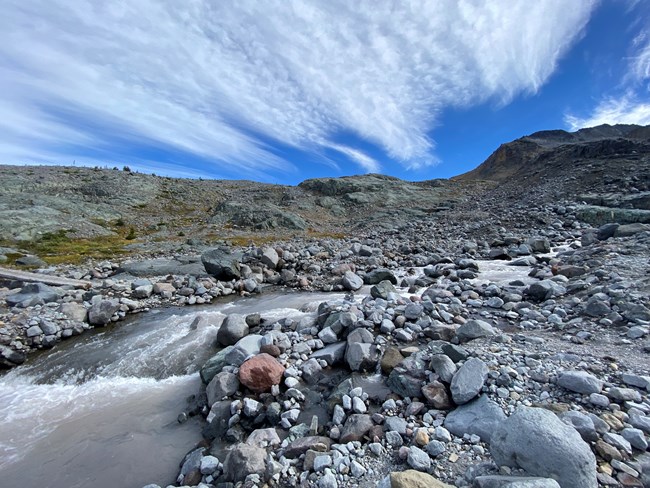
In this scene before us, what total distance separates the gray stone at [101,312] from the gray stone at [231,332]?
656 centimetres

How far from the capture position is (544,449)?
11.2 feet

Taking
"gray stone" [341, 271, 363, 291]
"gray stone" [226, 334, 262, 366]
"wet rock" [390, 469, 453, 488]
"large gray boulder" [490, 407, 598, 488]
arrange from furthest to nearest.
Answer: "gray stone" [341, 271, 363, 291], "gray stone" [226, 334, 262, 366], "wet rock" [390, 469, 453, 488], "large gray boulder" [490, 407, 598, 488]

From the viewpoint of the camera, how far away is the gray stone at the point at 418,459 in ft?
13.5

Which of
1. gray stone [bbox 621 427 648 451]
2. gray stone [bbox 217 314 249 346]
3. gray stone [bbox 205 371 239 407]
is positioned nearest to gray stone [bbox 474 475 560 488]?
gray stone [bbox 621 427 648 451]

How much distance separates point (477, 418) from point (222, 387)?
535 centimetres

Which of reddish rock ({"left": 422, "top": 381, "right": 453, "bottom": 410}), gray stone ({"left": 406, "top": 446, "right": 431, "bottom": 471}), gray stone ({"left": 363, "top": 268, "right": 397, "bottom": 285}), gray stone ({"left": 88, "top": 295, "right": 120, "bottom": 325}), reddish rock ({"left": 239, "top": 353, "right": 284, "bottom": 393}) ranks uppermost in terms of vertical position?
gray stone ({"left": 363, "top": 268, "right": 397, "bottom": 285})

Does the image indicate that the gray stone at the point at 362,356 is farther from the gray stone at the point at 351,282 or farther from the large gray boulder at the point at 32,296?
the large gray boulder at the point at 32,296

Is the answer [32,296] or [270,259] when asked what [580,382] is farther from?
[32,296]

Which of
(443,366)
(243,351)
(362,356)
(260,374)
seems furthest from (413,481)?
(243,351)

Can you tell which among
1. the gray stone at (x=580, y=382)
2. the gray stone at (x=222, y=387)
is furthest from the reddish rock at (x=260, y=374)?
the gray stone at (x=580, y=382)

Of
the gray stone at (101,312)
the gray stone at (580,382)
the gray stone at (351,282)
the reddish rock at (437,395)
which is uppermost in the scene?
the gray stone at (351,282)

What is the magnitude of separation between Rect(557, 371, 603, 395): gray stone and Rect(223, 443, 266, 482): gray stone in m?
5.10

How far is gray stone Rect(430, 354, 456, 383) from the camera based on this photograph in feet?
19.1

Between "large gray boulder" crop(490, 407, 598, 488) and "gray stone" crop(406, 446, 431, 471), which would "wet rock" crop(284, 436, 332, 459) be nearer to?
"gray stone" crop(406, 446, 431, 471)
